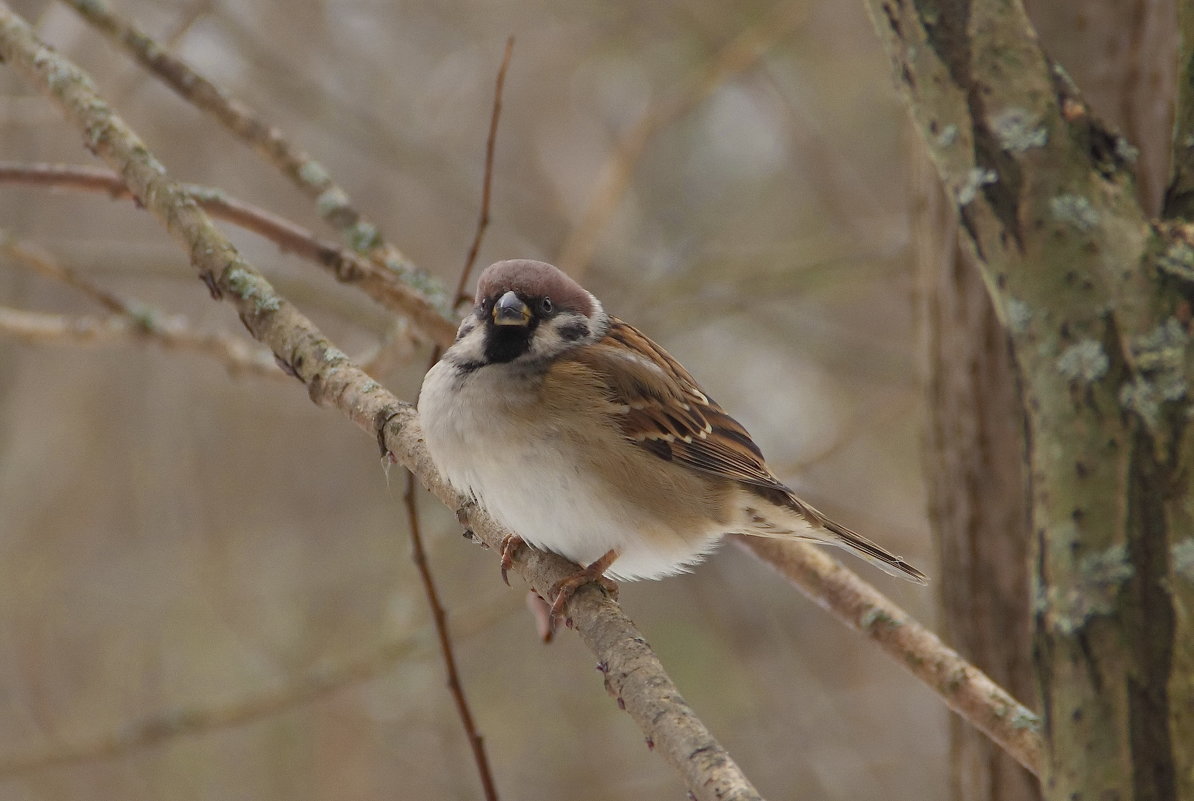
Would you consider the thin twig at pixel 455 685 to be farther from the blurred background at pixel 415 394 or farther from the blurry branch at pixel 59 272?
the blurred background at pixel 415 394

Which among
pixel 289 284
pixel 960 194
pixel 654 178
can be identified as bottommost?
pixel 960 194

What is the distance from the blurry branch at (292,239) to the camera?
9.34 feet

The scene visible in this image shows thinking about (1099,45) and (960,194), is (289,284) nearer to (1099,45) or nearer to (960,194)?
(1099,45)

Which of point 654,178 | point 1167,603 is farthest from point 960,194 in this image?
point 654,178

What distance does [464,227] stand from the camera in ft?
22.4

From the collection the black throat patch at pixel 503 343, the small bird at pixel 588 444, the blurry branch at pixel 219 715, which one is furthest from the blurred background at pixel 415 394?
the black throat patch at pixel 503 343

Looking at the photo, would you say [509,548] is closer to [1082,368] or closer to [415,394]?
[1082,368]

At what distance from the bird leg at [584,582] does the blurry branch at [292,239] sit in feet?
2.59

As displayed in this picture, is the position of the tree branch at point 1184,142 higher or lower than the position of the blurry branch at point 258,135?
lower

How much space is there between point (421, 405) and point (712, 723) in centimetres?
461

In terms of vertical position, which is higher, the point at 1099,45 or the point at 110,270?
the point at 110,270

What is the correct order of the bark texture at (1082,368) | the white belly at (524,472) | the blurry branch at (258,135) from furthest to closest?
1. the blurry branch at (258,135)
2. the white belly at (524,472)
3. the bark texture at (1082,368)

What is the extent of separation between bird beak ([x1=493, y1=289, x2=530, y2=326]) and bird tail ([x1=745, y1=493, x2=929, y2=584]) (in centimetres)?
86

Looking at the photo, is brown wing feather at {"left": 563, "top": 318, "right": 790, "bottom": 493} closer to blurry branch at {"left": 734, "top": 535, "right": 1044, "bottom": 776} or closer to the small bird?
the small bird
